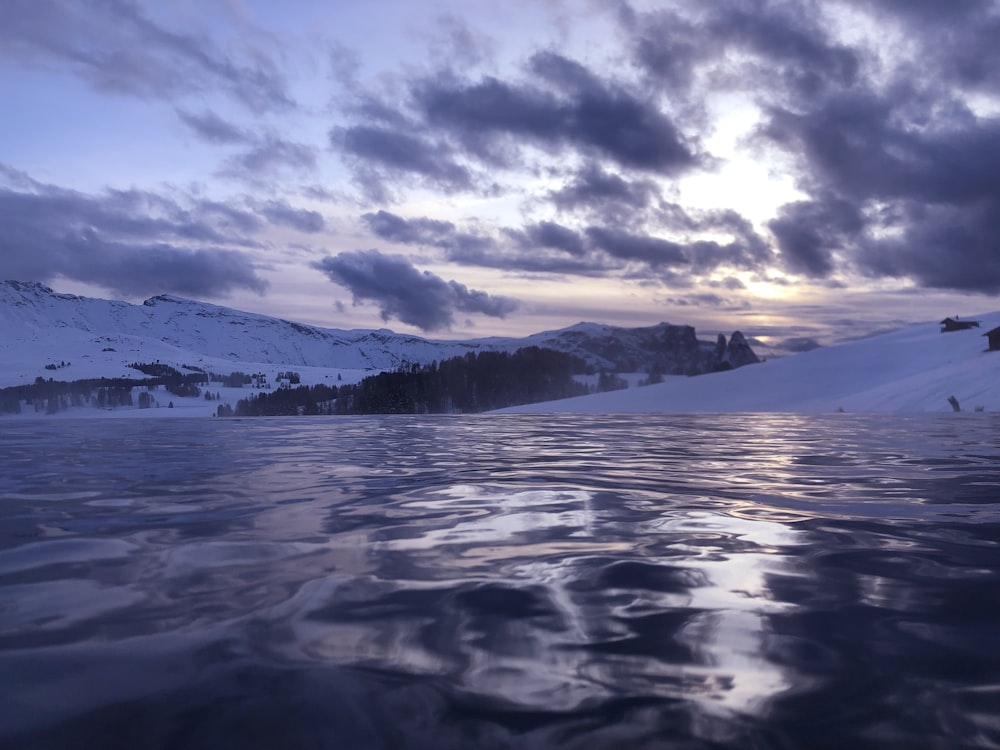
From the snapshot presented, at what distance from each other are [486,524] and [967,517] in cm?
303

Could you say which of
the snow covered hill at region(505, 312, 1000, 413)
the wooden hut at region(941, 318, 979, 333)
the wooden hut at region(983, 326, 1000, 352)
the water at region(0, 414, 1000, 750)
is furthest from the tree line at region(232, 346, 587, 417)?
the water at region(0, 414, 1000, 750)

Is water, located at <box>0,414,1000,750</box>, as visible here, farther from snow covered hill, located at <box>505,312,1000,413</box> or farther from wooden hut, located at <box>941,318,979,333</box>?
wooden hut, located at <box>941,318,979,333</box>

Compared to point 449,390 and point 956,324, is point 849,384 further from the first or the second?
point 449,390

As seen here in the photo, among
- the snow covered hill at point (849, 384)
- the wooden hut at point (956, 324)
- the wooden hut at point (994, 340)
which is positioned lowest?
the snow covered hill at point (849, 384)

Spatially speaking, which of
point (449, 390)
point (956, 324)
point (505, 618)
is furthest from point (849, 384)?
point (449, 390)

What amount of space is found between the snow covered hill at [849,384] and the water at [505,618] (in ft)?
80.1

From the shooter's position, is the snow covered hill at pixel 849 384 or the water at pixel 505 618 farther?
the snow covered hill at pixel 849 384

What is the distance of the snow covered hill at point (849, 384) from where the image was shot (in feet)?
89.6

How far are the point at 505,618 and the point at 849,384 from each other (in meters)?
36.7

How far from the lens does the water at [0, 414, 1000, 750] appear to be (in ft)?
5.86

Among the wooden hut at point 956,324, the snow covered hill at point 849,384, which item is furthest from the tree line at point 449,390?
the wooden hut at point 956,324

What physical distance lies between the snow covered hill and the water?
24.4 metres

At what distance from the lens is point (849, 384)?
35.0 meters

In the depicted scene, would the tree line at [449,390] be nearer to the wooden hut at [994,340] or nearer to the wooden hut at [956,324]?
the wooden hut at [956,324]
